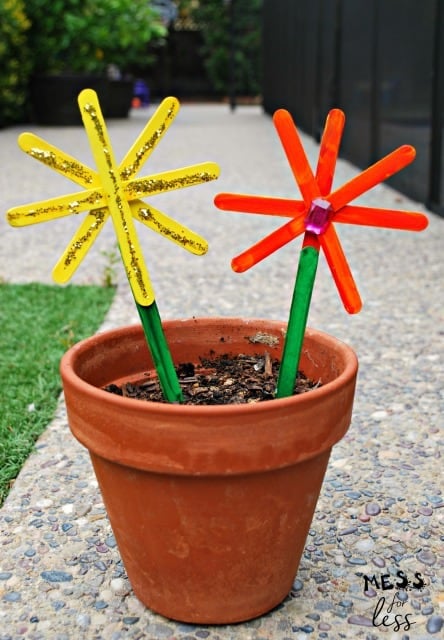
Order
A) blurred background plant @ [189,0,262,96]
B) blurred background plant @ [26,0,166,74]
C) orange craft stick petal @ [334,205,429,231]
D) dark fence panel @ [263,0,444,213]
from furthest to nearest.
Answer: blurred background plant @ [189,0,262,96] < blurred background plant @ [26,0,166,74] < dark fence panel @ [263,0,444,213] < orange craft stick petal @ [334,205,429,231]

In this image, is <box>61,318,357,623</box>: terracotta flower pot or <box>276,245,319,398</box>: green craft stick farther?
<box>276,245,319,398</box>: green craft stick

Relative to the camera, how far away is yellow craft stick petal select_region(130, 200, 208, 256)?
4.65 feet

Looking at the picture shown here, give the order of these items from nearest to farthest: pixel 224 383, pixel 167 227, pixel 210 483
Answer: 1. pixel 210 483
2. pixel 167 227
3. pixel 224 383

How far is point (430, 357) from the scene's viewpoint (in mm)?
2809

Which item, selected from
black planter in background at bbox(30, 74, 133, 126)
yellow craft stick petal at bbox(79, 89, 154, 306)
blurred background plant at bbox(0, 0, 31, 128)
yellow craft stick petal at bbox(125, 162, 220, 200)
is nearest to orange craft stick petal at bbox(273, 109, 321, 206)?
yellow craft stick petal at bbox(125, 162, 220, 200)

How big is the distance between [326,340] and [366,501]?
0.51 meters

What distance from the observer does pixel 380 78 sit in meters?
6.12

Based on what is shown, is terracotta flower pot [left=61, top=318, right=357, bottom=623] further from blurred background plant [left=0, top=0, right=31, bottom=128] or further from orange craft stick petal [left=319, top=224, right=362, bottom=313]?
blurred background plant [left=0, top=0, right=31, bottom=128]

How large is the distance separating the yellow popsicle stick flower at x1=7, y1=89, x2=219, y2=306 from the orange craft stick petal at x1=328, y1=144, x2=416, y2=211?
214mm

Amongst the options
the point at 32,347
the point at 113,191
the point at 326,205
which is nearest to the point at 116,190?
the point at 113,191

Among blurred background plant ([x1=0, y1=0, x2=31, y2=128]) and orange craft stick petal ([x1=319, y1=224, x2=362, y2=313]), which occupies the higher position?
orange craft stick petal ([x1=319, y1=224, x2=362, y2=313])

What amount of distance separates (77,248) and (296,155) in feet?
1.31

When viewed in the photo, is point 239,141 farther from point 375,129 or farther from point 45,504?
point 45,504

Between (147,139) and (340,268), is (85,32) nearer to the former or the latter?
(147,139)
